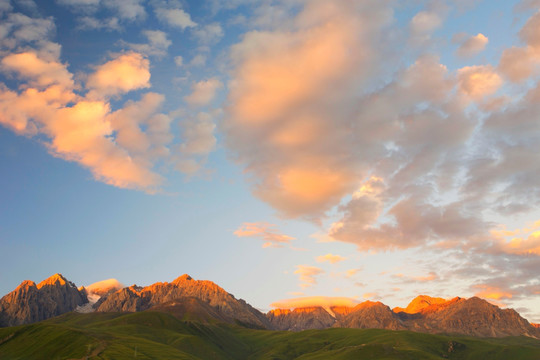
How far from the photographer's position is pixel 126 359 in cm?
19862

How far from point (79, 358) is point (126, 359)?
2187 centimetres

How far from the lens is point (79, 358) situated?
19875 centimetres
